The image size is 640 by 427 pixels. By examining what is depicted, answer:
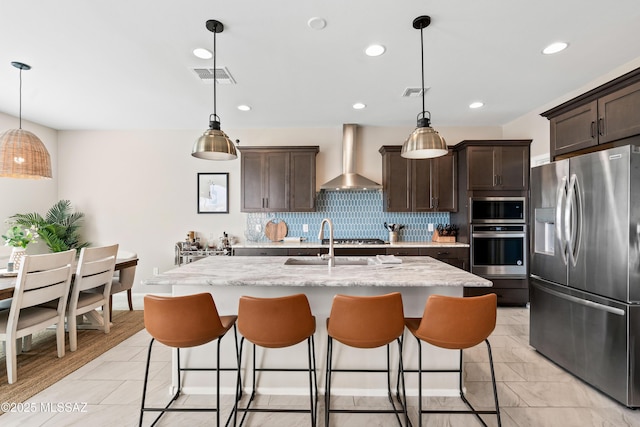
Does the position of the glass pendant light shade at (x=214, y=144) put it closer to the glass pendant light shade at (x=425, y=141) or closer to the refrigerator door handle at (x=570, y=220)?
the glass pendant light shade at (x=425, y=141)

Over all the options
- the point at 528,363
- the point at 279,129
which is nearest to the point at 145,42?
the point at 279,129

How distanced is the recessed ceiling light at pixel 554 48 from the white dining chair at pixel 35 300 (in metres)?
4.52

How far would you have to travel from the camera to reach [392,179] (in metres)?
4.56

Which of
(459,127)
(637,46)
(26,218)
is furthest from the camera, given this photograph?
(459,127)

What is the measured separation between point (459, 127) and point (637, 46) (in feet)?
7.82

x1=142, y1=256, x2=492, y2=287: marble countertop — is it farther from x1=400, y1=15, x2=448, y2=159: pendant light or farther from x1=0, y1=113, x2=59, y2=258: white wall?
x1=0, y1=113, x2=59, y2=258: white wall

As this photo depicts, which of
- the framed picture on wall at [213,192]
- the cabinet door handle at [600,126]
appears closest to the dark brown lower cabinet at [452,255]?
the cabinet door handle at [600,126]

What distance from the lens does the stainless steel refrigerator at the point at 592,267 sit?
2.02m

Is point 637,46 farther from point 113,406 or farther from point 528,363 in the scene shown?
point 113,406

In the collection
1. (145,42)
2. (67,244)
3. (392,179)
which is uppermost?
(145,42)

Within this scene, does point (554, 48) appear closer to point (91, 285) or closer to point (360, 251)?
point (360, 251)

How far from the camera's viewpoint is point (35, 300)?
2.43 m

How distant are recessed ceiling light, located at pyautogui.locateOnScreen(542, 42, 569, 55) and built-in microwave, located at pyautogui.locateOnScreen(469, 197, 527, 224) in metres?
1.98

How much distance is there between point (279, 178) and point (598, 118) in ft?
11.9
